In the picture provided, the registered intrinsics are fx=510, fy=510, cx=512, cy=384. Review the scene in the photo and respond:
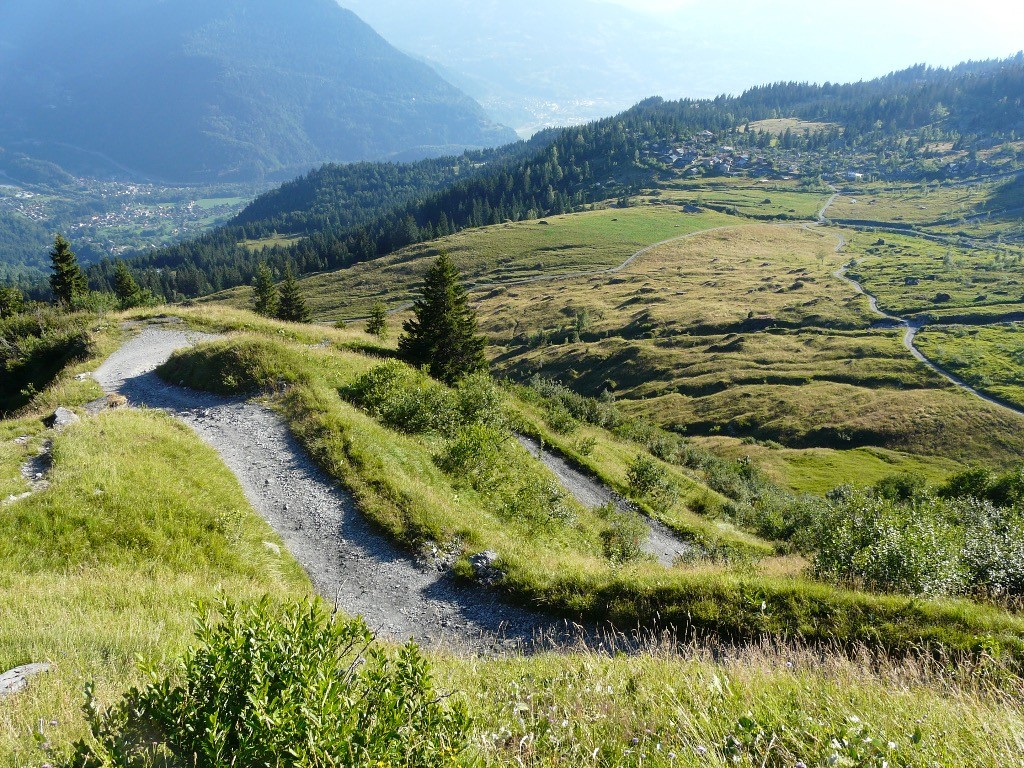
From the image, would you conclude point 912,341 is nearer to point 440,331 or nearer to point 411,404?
point 440,331

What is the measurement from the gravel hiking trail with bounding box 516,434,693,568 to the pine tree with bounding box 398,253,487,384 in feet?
22.6

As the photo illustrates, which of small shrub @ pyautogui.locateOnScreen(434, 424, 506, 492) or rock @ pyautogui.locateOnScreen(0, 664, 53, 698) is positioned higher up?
rock @ pyautogui.locateOnScreen(0, 664, 53, 698)

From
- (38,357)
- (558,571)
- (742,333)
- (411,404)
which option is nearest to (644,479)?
(411,404)

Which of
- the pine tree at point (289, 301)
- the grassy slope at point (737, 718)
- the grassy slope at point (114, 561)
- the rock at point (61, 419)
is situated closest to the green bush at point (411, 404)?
the grassy slope at point (114, 561)

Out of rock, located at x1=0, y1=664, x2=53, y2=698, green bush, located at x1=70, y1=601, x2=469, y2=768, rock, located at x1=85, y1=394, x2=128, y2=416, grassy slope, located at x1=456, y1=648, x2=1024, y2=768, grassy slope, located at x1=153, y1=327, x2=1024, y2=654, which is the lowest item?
grassy slope, located at x1=153, y1=327, x2=1024, y2=654

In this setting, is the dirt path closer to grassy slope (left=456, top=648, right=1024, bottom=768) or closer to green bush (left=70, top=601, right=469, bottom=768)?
grassy slope (left=456, top=648, right=1024, bottom=768)

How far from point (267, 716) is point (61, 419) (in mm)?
19889

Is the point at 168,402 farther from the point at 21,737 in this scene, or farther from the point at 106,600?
the point at 21,737

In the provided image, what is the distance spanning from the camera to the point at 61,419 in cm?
1725

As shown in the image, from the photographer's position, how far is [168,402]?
20797 mm

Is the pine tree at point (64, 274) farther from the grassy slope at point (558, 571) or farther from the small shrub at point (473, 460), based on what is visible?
the small shrub at point (473, 460)

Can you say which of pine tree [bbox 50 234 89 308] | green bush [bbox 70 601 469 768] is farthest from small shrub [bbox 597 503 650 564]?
pine tree [bbox 50 234 89 308]

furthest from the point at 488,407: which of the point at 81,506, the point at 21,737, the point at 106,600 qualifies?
the point at 21,737

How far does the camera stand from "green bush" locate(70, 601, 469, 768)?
9.87 ft
